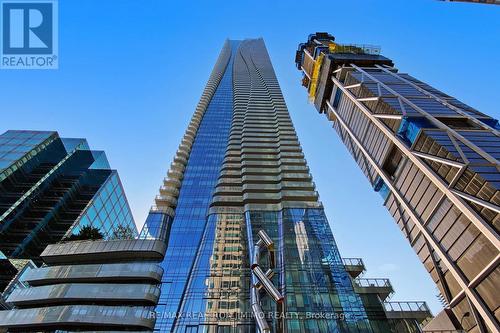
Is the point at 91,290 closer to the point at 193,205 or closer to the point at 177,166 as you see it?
the point at 193,205

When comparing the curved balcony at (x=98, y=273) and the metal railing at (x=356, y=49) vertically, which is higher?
the metal railing at (x=356, y=49)

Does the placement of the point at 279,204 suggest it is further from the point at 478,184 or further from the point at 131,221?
the point at 131,221

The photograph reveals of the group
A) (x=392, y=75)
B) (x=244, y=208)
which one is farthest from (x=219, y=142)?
(x=392, y=75)

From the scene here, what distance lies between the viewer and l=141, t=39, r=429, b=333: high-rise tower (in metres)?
32.2

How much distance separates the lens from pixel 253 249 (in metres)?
39.6

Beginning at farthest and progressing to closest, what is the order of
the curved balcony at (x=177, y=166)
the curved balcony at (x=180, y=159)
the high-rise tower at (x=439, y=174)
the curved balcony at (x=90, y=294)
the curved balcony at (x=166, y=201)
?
1. the curved balcony at (x=180, y=159)
2. the curved balcony at (x=177, y=166)
3. the curved balcony at (x=166, y=201)
4. the curved balcony at (x=90, y=294)
5. the high-rise tower at (x=439, y=174)

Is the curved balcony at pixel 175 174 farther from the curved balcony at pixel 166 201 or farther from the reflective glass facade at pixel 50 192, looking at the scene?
the reflective glass facade at pixel 50 192

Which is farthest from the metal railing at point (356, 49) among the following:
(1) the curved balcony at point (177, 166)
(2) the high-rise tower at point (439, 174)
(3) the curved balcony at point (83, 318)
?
(3) the curved balcony at point (83, 318)

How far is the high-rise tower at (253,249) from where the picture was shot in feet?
106

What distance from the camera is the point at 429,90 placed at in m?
45.5

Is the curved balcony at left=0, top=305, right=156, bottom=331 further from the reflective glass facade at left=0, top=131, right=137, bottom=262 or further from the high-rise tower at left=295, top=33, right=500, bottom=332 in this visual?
the high-rise tower at left=295, top=33, right=500, bottom=332

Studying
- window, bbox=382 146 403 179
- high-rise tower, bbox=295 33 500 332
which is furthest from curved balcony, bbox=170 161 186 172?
window, bbox=382 146 403 179

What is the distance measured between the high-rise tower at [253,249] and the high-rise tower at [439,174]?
804 cm

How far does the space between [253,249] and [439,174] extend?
74.7 feet
